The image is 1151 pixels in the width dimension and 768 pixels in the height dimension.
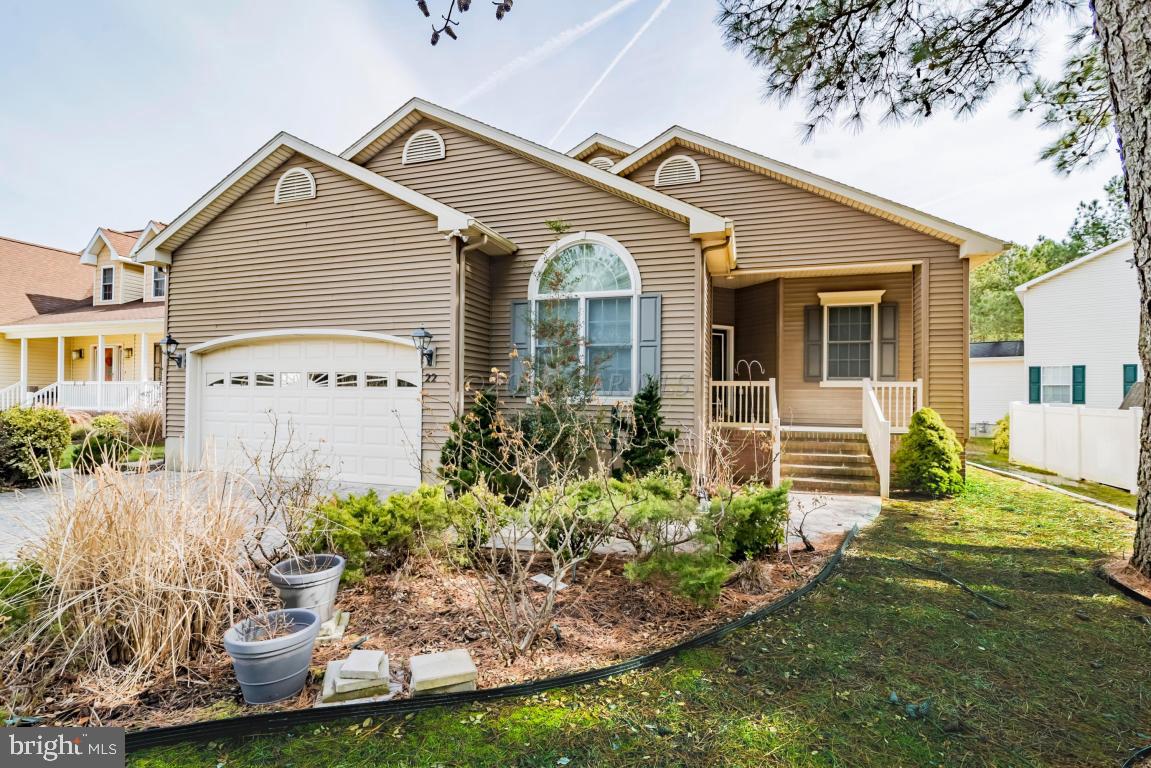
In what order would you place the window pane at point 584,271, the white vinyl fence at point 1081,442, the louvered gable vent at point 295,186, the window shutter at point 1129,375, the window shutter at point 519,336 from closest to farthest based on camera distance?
the white vinyl fence at point 1081,442 < the window pane at point 584,271 < the window shutter at point 519,336 < the louvered gable vent at point 295,186 < the window shutter at point 1129,375

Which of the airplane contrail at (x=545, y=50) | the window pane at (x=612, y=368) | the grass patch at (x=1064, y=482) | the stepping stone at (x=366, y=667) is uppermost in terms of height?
the airplane contrail at (x=545, y=50)

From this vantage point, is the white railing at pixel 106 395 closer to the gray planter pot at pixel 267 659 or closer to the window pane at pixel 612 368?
the window pane at pixel 612 368

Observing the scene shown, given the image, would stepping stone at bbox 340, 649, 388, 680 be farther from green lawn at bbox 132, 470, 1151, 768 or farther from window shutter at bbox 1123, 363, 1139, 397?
window shutter at bbox 1123, 363, 1139, 397

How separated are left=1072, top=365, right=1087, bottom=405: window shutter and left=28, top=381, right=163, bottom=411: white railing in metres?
26.7

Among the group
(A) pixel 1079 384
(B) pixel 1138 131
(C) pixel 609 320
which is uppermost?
(B) pixel 1138 131

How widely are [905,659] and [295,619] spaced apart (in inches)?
144

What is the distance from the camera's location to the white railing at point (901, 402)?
8914 mm

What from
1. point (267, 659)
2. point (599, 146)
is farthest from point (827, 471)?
point (599, 146)

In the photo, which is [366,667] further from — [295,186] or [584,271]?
[295,186]

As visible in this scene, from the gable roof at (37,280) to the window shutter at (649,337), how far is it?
2290 cm

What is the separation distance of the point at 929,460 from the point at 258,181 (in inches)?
475

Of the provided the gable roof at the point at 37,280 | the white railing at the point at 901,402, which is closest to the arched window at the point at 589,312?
the white railing at the point at 901,402

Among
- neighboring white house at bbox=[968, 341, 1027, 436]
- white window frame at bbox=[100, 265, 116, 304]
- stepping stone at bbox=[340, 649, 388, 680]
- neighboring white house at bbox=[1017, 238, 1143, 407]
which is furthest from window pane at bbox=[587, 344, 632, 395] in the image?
white window frame at bbox=[100, 265, 116, 304]

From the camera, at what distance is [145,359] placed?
53.6 feet
